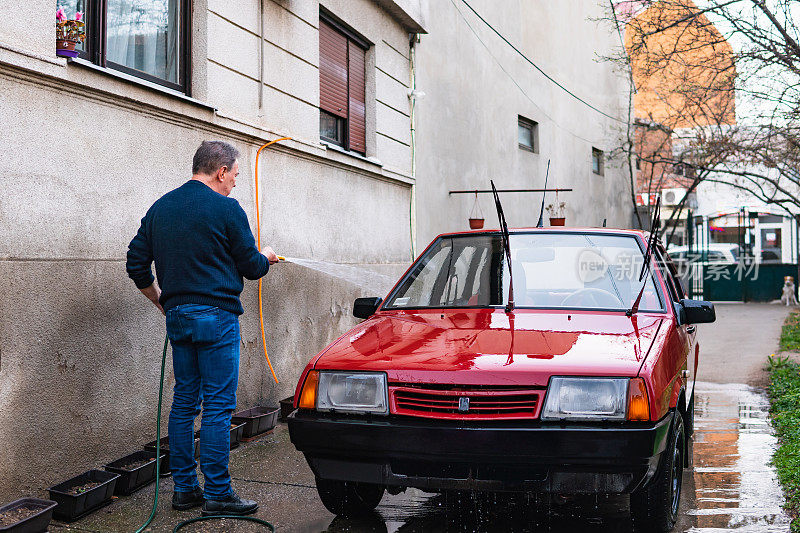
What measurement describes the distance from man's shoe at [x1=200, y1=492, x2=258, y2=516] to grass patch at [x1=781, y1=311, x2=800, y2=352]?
383 inches

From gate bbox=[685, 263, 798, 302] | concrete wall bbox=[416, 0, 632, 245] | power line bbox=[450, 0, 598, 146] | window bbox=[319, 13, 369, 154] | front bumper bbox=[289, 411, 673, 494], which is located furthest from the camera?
gate bbox=[685, 263, 798, 302]

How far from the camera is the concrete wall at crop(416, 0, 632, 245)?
12758mm

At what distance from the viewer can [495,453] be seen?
3570 mm

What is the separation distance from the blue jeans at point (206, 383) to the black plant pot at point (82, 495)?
17.4 inches

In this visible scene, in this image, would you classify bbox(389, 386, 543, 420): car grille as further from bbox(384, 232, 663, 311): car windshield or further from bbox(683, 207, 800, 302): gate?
bbox(683, 207, 800, 302): gate

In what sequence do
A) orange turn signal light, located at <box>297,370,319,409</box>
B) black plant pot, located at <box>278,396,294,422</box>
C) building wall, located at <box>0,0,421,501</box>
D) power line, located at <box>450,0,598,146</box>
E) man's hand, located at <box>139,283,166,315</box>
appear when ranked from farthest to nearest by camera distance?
power line, located at <box>450,0,598,146</box> < black plant pot, located at <box>278,396,294,422</box> < man's hand, located at <box>139,283,166,315</box> < building wall, located at <box>0,0,421,501</box> < orange turn signal light, located at <box>297,370,319,409</box>

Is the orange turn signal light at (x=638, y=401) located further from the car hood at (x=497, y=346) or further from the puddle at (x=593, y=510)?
the puddle at (x=593, y=510)

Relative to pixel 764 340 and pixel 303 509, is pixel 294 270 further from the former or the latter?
pixel 764 340

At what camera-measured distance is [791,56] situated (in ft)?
32.3

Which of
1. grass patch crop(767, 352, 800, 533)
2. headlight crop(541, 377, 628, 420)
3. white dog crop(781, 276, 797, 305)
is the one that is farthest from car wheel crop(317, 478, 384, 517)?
white dog crop(781, 276, 797, 305)

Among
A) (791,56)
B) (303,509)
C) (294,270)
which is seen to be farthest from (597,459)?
(791,56)

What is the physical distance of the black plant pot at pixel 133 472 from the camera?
489cm

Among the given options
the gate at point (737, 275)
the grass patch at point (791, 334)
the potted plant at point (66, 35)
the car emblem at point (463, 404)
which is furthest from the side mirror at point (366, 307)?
the gate at point (737, 275)

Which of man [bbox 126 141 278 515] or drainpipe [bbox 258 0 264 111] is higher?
drainpipe [bbox 258 0 264 111]
